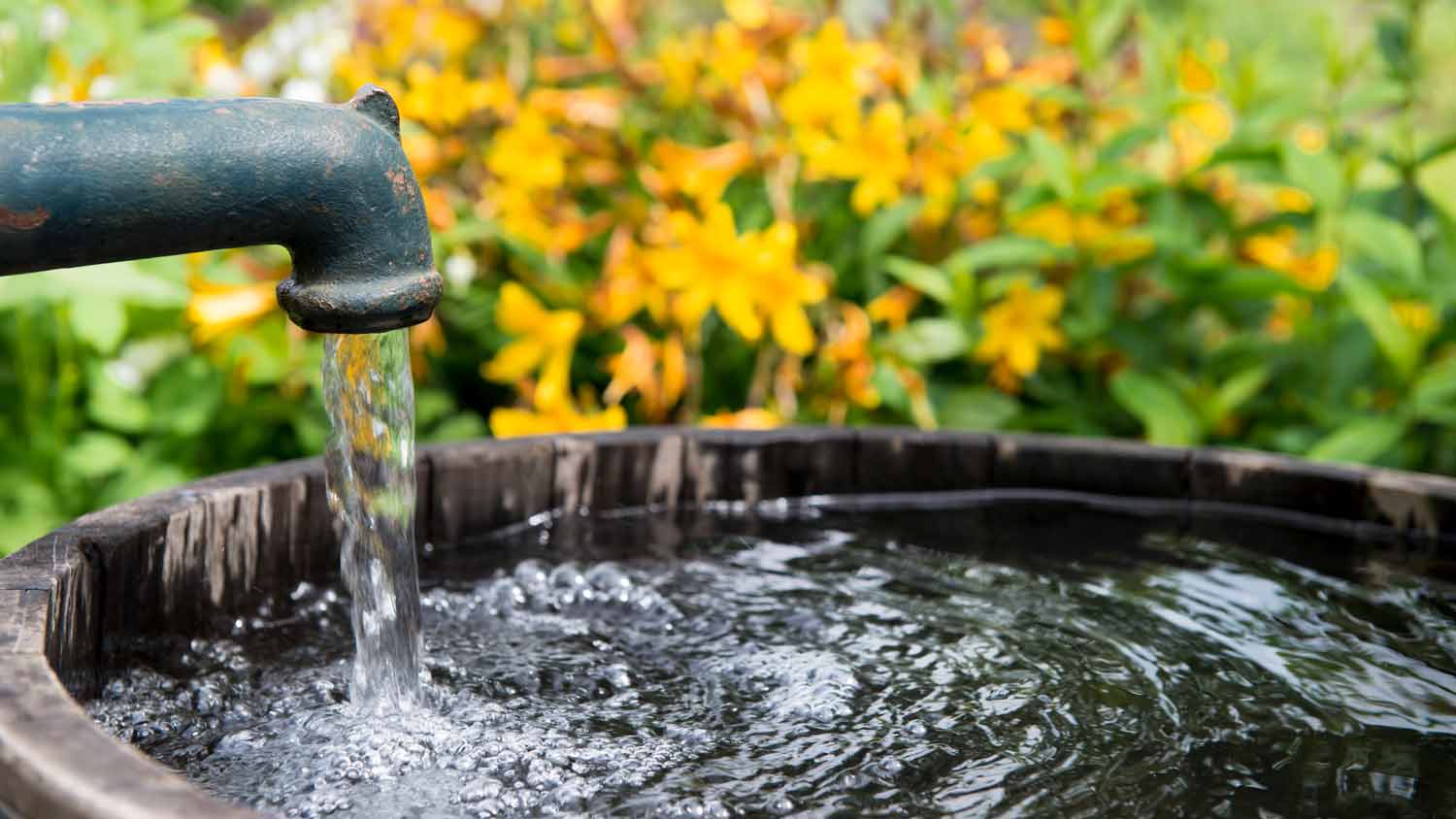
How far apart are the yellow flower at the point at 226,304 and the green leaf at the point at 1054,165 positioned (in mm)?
1373

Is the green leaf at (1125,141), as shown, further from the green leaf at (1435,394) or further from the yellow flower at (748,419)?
the yellow flower at (748,419)

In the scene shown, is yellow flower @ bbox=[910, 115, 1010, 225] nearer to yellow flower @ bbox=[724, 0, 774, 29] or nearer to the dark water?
yellow flower @ bbox=[724, 0, 774, 29]

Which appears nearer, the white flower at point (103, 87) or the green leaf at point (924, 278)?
the white flower at point (103, 87)

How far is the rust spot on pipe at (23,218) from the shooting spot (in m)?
0.92

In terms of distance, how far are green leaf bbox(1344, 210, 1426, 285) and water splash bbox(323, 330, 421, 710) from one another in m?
1.67

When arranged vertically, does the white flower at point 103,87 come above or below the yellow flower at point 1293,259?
above

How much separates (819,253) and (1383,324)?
1.12 meters

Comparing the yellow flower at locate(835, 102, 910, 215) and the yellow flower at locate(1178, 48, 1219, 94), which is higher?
the yellow flower at locate(1178, 48, 1219, 94)

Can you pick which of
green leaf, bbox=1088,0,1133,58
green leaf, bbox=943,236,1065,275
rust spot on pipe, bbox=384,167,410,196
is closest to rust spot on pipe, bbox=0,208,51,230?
rust spot on pipe, bbox=384,167,410,196

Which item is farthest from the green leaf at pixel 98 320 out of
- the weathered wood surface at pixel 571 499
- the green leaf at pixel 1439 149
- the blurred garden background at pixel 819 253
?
the green leaf at pixel 1439 149

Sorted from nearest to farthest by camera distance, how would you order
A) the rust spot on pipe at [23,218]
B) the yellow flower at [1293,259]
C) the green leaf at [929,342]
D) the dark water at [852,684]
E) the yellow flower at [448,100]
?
the rust spot on pipe at [23,218]
the dark water at [852,684]
the green leaf at [929,342]
the yellow flower at [1293,259]
the yellow flower at [448,100]

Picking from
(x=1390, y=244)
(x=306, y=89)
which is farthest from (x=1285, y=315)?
(x=306, y=89)

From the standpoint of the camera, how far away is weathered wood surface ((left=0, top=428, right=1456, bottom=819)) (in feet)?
3.87

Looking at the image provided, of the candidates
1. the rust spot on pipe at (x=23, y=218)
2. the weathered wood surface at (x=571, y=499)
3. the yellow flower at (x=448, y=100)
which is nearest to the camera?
the rust spot on pipe at (x=23, y=218)
